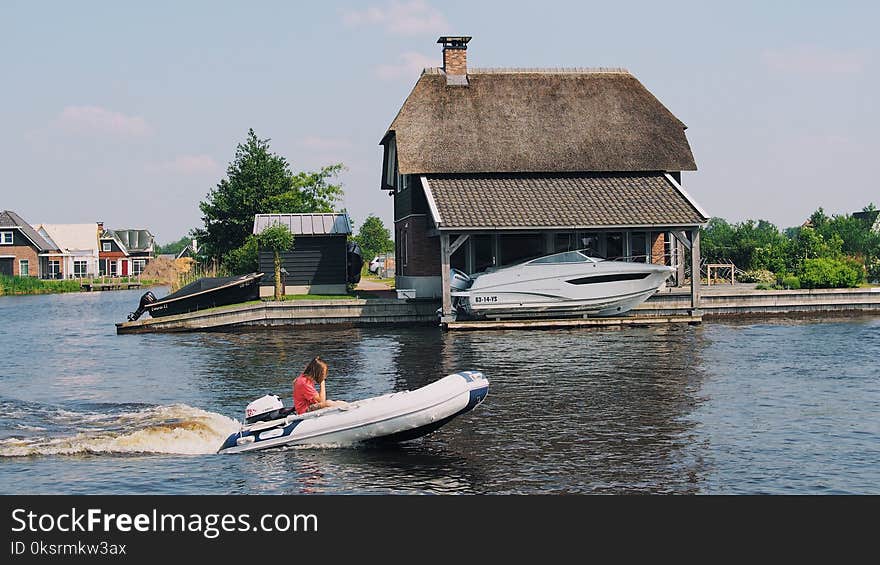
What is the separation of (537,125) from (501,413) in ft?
75.7

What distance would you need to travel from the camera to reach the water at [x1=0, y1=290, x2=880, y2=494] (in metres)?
13.1

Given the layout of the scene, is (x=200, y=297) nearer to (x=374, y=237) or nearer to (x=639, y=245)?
(x=639, y=245)

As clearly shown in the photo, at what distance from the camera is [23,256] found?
88.9m

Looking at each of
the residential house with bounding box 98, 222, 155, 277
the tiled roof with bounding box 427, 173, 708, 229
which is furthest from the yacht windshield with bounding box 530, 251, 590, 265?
the residential house with bounding box 98, 222, 155, 277

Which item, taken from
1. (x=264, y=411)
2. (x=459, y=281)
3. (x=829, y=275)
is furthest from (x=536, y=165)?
(x=264, y=411)

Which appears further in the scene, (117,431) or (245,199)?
(245,199)

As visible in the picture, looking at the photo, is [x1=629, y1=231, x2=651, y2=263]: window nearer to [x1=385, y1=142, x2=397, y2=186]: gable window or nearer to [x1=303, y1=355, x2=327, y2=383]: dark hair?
[x1=385, y1=142, x2=397, y2=186]: gable window

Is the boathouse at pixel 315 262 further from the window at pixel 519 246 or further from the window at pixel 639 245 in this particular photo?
the window at pixel 639 245

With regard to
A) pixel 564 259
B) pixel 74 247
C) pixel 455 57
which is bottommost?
pixel 564 259

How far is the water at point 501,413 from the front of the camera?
13.1 metres

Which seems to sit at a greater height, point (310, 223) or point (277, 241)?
point (310, 223)

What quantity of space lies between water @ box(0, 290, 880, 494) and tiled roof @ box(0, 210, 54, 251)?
204 ft

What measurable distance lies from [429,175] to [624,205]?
24.4 ft

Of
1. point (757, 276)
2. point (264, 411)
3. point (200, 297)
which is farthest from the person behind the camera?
point (757, 276)
